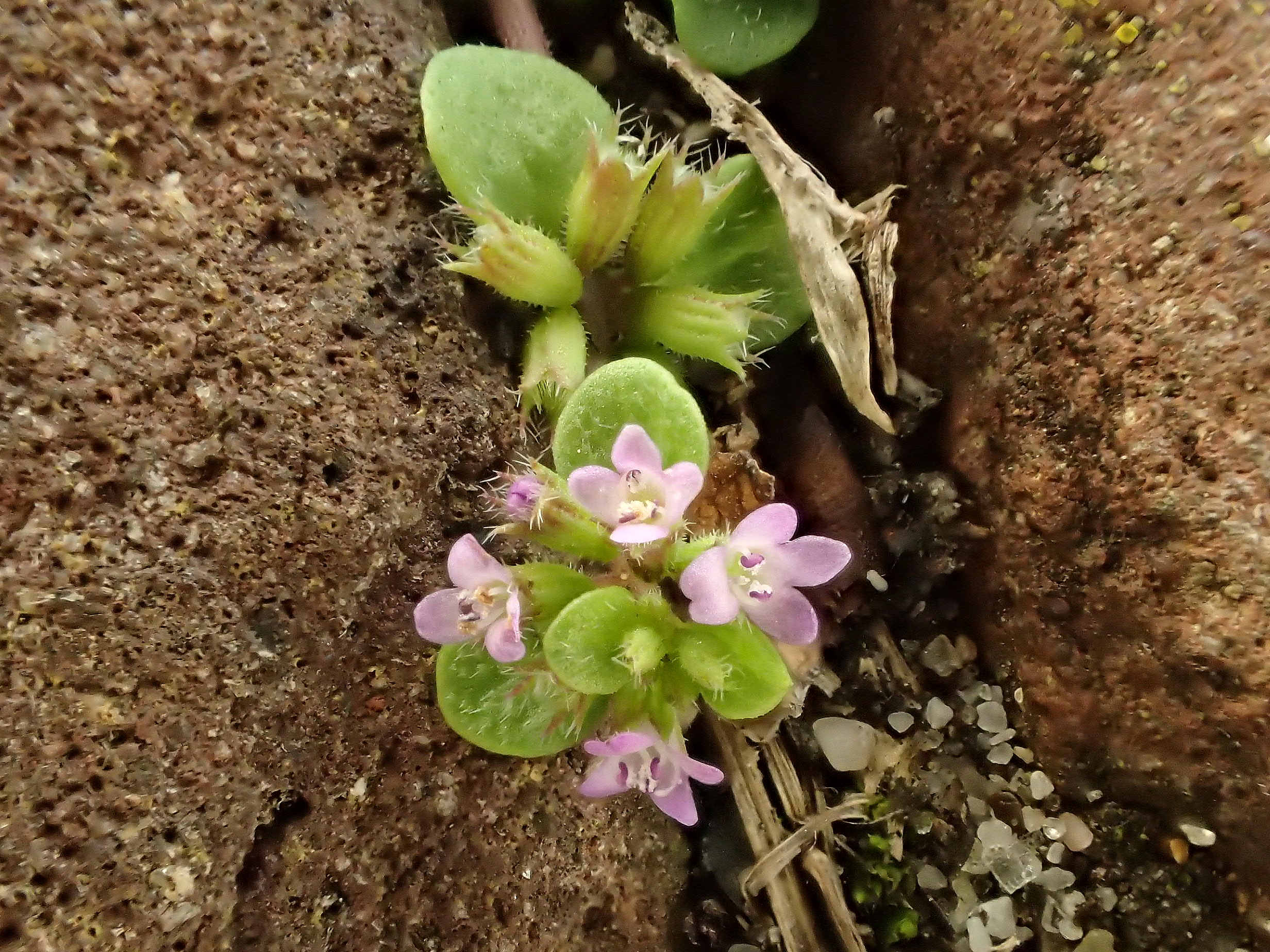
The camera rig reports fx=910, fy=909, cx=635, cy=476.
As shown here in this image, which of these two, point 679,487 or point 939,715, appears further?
point 939,715

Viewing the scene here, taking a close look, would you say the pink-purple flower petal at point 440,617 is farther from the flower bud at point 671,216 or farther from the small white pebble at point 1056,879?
the small white pebble at point 1056,879

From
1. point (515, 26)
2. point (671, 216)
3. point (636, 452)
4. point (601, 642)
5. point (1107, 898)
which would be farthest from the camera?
point (515, 26)

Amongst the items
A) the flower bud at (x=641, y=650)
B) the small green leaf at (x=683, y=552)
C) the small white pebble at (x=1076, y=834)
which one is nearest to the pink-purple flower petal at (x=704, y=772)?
the flower bud at (x=641, y=650)

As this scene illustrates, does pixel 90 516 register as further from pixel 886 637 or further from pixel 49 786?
pixel 886 637

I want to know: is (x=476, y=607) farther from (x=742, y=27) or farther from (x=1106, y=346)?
(x=742, y=27)

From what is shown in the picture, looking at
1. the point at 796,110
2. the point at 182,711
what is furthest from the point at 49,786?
the point at 796,110

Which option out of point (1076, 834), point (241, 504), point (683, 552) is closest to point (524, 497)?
point (683, 552)
